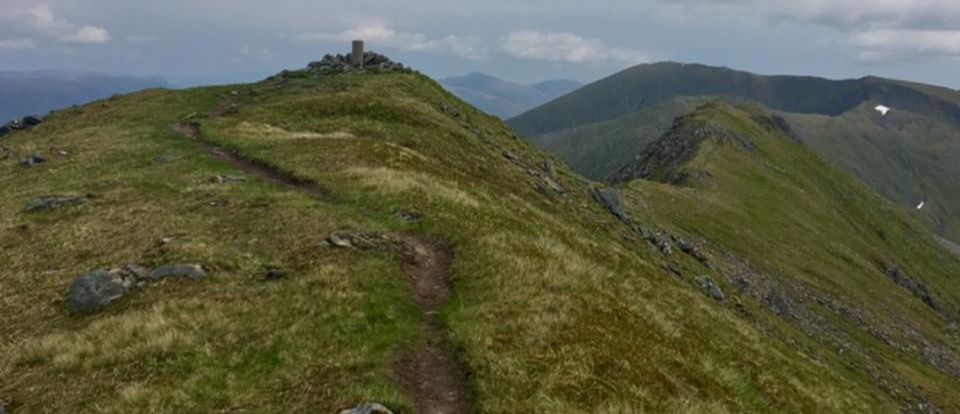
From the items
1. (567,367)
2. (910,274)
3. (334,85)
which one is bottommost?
(910,274)

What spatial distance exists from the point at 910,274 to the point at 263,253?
→ 12777 centimetres

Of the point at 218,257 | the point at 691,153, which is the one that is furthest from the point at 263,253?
the point at 691,153

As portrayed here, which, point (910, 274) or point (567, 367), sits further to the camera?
point (910, 274)

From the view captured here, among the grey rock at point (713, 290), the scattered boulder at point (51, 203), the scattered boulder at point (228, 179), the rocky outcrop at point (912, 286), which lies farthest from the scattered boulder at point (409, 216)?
the rocky outcrop at point (912, 286)

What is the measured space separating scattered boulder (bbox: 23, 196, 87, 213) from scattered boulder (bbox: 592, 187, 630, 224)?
3934 centimetres

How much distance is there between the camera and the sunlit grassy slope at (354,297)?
15898 millimetres

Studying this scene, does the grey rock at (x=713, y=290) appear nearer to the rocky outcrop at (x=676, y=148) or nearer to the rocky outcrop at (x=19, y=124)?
the rocky outcrop at (x=676, y=148)

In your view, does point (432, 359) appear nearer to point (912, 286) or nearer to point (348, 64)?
point (348, 64)

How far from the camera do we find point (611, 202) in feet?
193

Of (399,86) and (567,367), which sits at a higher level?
(399,86)

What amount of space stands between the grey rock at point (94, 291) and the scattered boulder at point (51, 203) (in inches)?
600

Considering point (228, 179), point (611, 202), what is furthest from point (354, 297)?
point (611, 202)

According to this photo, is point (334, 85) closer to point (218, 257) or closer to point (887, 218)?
point (218, 257)

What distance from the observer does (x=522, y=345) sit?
17.1 metres
